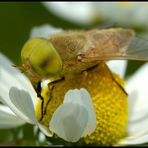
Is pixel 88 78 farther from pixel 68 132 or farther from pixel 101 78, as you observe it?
pixel 68 132

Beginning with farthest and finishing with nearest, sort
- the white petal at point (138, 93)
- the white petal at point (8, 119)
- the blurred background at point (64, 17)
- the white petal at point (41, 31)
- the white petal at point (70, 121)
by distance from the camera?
1. the blurred background at point (64, 17)
2. the white petal at point (41, 31)
3. the white petal at point (138, 93)
4. the white petal at point (8, 119)
5. the white petal at point (70, 121)

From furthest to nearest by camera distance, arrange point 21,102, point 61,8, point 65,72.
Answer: point 61,8 → point 65,72 → point 21,102

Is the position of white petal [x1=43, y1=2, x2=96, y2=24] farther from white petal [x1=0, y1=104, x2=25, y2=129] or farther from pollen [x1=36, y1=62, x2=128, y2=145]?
white petal [x1=0, y1=104, x2=25, y2=129]

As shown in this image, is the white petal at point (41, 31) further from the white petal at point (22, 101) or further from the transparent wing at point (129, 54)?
the white petal at point (22, 101)

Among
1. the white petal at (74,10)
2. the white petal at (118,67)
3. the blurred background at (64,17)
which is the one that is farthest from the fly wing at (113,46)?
the white petal at (74,10)

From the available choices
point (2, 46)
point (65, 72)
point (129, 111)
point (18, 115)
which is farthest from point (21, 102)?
point (2, 46)

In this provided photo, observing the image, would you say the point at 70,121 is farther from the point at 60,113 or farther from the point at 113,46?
the point at 113,46

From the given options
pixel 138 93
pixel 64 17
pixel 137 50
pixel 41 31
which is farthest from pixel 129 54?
pixel 64 17
